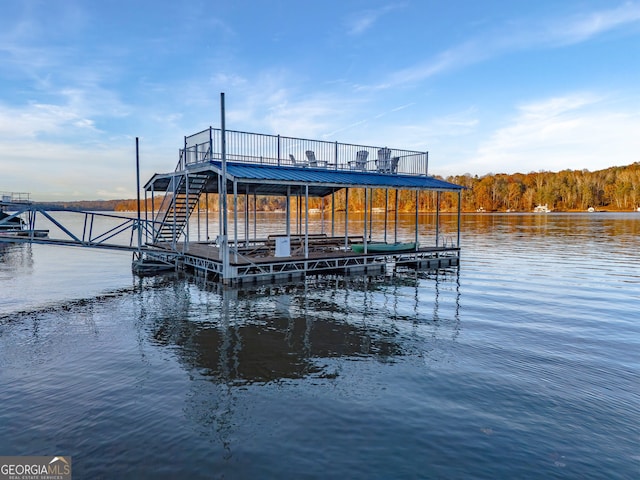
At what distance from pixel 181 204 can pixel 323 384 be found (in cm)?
1810

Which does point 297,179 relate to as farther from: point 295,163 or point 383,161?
point 383,161

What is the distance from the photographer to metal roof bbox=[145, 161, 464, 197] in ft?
63.8

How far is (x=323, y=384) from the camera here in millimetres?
8875

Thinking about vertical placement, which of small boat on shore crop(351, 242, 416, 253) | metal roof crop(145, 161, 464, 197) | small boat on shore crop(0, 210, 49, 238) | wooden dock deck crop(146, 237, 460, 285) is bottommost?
wooden dock deck crop(146, 237, 460, 285)

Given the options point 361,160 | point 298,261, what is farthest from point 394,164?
point 298,261

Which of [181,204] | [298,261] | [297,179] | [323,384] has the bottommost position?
[323,384]

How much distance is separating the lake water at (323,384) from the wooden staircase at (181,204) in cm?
643

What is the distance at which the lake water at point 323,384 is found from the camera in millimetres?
6297

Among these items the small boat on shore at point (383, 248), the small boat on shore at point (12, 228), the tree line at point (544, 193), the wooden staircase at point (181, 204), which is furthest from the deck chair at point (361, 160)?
the tree line at point (544, 193)

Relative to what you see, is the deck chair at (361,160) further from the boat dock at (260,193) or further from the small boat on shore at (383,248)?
the small boat on shore at (383,248)

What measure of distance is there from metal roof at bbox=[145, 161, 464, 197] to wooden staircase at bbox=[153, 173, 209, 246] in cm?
73

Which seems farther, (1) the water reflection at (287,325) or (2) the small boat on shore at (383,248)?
(2) the small boat on shore at (383,248)

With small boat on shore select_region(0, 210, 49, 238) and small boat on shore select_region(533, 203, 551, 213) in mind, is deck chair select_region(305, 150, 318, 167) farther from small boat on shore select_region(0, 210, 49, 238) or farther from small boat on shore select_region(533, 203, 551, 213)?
small boat on shore select_region(533, 203, 551, 213)

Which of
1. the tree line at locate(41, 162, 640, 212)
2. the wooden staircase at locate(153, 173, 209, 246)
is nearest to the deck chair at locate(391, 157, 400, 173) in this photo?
the wooden staircase at locate(153, 173, 209, 246)
